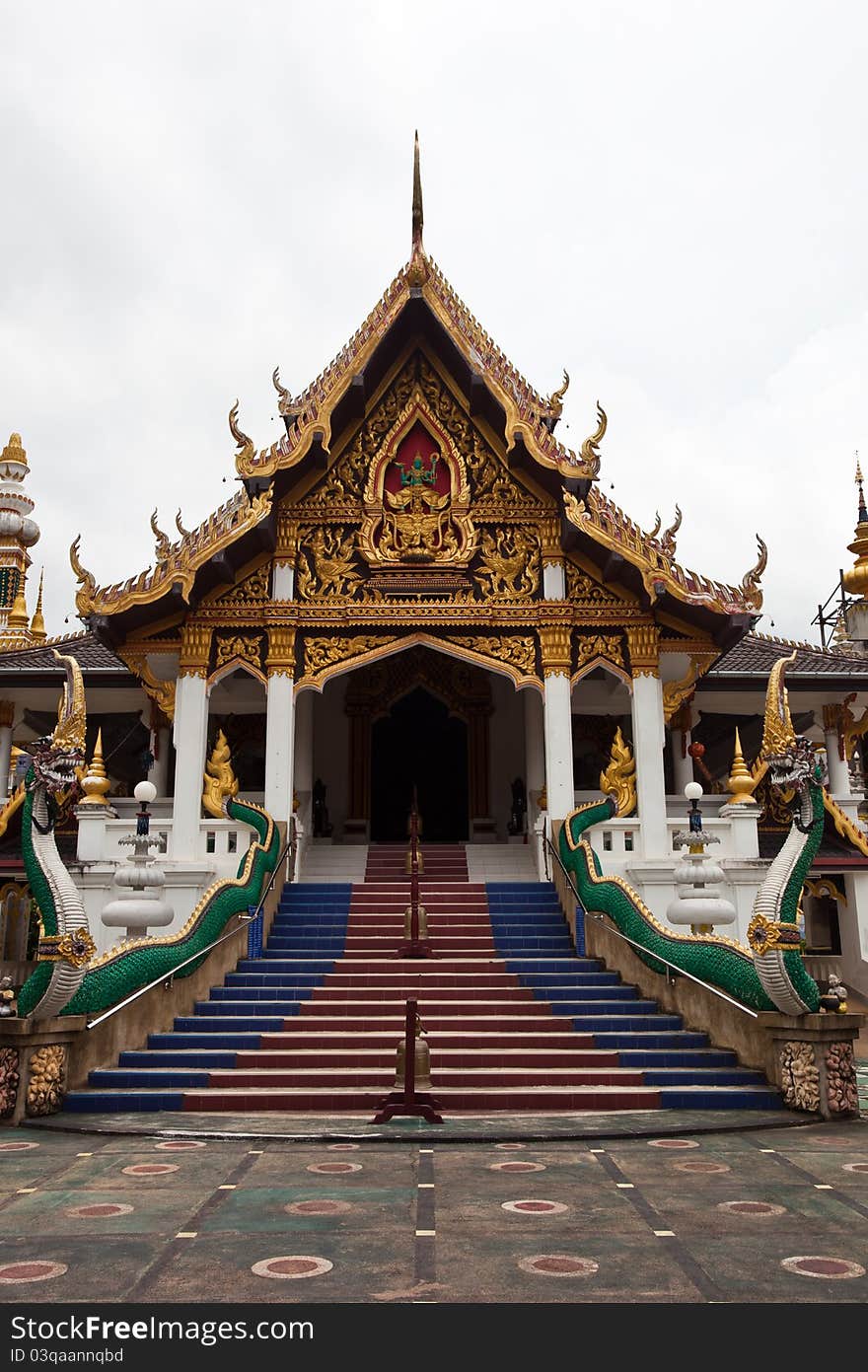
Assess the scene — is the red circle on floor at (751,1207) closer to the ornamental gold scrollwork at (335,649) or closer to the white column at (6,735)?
the ornamental gold scrollwork at (335,649)

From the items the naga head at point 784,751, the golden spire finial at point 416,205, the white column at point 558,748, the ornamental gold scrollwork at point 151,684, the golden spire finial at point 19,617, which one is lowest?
the naga head at point 784,751

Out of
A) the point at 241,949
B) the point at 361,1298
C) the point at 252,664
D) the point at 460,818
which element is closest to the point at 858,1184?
the point at 361,1298

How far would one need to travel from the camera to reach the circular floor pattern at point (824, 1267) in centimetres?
406

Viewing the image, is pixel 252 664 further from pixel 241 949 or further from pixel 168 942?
pixel 168 942

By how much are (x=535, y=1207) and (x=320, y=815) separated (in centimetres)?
1262

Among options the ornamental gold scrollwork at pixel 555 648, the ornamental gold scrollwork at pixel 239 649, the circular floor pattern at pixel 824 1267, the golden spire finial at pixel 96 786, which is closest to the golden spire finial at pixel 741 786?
the ornamental gold scrollwork at pixel 555 648

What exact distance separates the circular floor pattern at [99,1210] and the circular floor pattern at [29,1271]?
0.76 meters

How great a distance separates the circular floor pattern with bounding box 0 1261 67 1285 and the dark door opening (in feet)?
45.9

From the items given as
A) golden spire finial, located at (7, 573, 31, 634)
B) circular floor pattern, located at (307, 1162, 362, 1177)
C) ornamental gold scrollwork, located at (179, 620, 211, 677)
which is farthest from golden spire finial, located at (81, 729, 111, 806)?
golden spire finial, located at (7, 573, 31, 634)

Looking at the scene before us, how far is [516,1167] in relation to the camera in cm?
607

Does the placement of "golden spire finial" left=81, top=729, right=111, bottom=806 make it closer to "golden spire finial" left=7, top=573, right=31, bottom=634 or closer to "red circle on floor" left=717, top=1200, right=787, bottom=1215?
"red circle on floor" left=717, top=1200, right=787, bottom=1215

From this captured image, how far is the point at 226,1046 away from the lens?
9188 mm

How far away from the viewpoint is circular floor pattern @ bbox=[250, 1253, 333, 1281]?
403 centimetres

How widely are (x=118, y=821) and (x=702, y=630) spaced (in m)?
7.28
